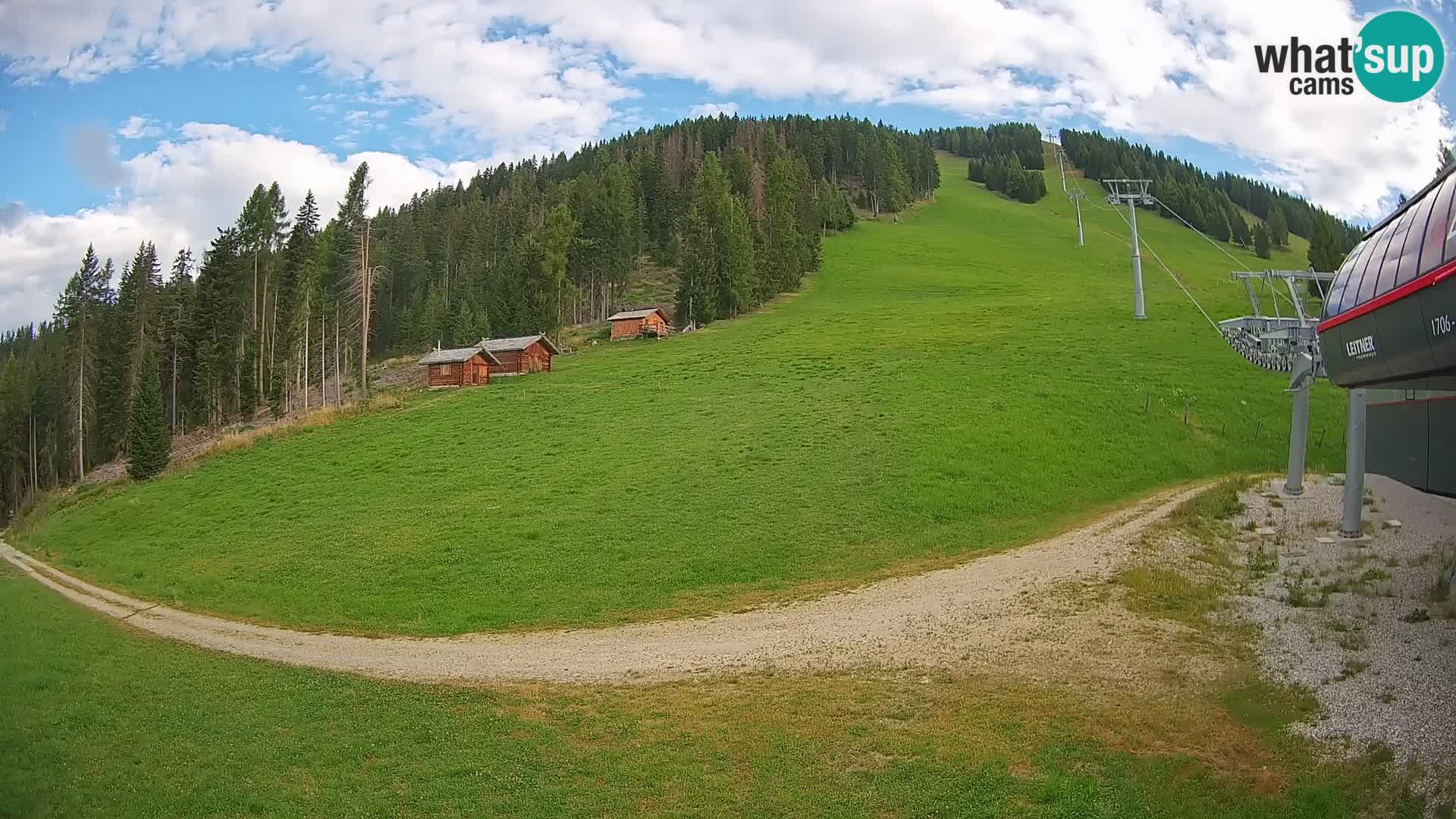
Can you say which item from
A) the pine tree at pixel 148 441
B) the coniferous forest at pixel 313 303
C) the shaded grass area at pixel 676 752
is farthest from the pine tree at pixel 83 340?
the shaded grass area at pixel 676 752

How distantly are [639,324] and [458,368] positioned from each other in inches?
759

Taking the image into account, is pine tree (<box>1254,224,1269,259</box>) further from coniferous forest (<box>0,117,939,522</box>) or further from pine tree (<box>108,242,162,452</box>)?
pine tree (<box>108,242,162,452</box>)

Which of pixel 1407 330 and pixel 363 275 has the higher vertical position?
pixel 363 275

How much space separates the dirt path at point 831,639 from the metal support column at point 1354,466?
5.24 m

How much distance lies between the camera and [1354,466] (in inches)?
880

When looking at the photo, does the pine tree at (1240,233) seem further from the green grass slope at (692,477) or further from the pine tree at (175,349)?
the pine tree at (175,349)

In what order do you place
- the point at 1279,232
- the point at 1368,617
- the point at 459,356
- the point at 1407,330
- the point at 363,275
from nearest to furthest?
the point at 1407,330 → the point at 1368,617 → the point at 363,275 → the point at 459,356 → the point at 1279,232

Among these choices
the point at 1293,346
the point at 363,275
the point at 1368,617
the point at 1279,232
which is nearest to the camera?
the point at 1368,617

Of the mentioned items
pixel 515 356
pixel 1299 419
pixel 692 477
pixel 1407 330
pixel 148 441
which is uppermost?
pixel 515 356

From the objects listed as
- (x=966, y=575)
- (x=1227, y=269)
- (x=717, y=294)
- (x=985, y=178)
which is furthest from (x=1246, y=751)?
(x=985, y=178)

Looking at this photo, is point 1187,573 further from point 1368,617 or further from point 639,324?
point 639,324

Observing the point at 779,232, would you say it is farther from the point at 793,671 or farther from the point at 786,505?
the point at 793,671

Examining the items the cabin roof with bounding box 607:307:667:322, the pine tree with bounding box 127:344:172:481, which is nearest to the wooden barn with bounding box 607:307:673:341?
the cabin roof with bounding box 607:307:667:322

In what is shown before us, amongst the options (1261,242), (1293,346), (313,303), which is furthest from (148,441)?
(1261,242)
